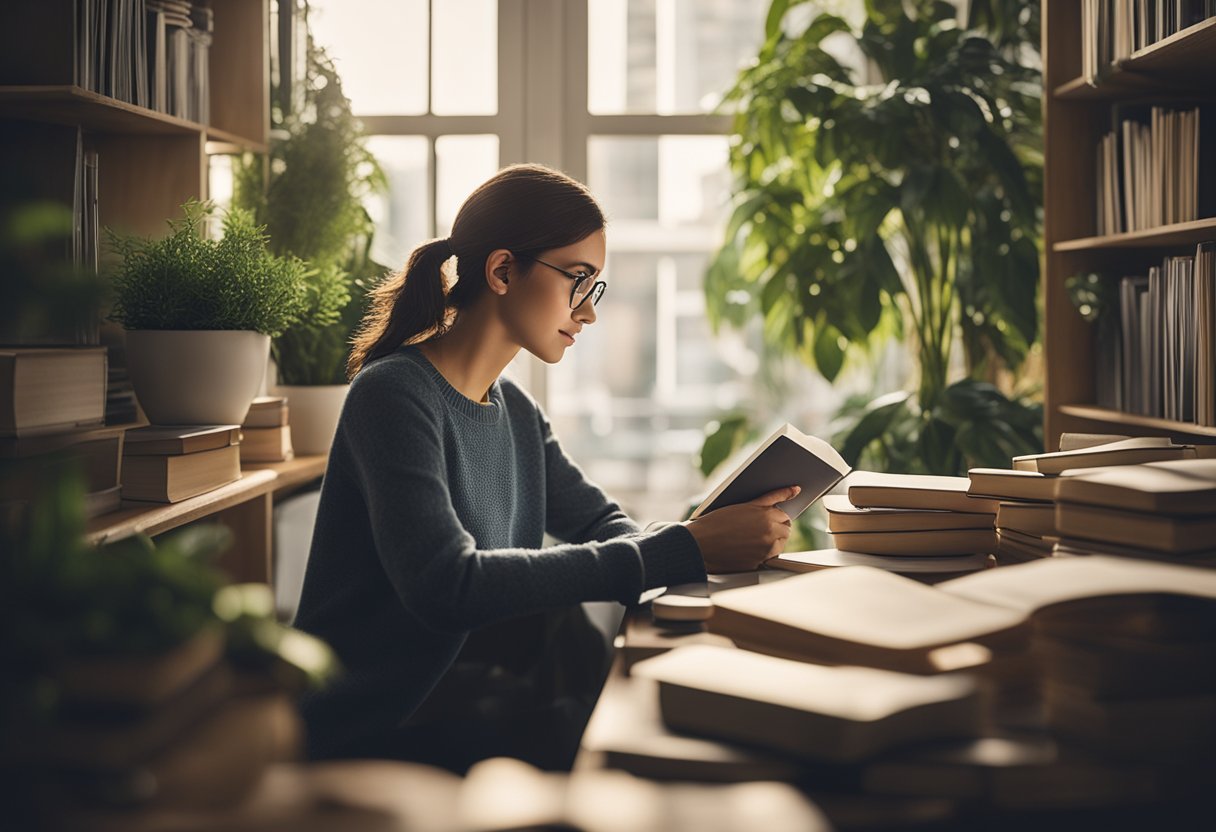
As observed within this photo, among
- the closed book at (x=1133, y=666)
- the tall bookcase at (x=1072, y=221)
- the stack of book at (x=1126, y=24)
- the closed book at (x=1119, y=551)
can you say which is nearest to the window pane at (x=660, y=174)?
the tall bookcase at (x=1072, y=221)

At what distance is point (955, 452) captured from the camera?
2361 mm

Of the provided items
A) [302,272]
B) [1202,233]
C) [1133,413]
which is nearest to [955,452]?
[1133,413]

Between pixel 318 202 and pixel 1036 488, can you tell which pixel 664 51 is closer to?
pixel 318 202

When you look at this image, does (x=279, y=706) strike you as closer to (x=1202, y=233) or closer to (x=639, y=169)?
(x=1202, y=233)

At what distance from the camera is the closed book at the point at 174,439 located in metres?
1.63

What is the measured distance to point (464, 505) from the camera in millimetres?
1488

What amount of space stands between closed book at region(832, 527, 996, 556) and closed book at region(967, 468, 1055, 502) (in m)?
0.05

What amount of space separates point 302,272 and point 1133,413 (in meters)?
1.66

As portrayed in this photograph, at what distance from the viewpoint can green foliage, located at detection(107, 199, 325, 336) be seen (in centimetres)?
175

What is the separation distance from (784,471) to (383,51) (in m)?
2.10

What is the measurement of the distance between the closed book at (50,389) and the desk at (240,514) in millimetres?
154

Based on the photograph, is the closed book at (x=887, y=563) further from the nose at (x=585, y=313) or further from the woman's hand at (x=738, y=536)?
the nose at (x=585, y=313)

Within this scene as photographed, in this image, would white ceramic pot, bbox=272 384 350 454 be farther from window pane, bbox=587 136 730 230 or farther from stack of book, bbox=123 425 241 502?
window pane, bbox=587 136 730 230

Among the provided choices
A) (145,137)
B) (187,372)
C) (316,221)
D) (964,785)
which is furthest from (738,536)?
(145,137)
